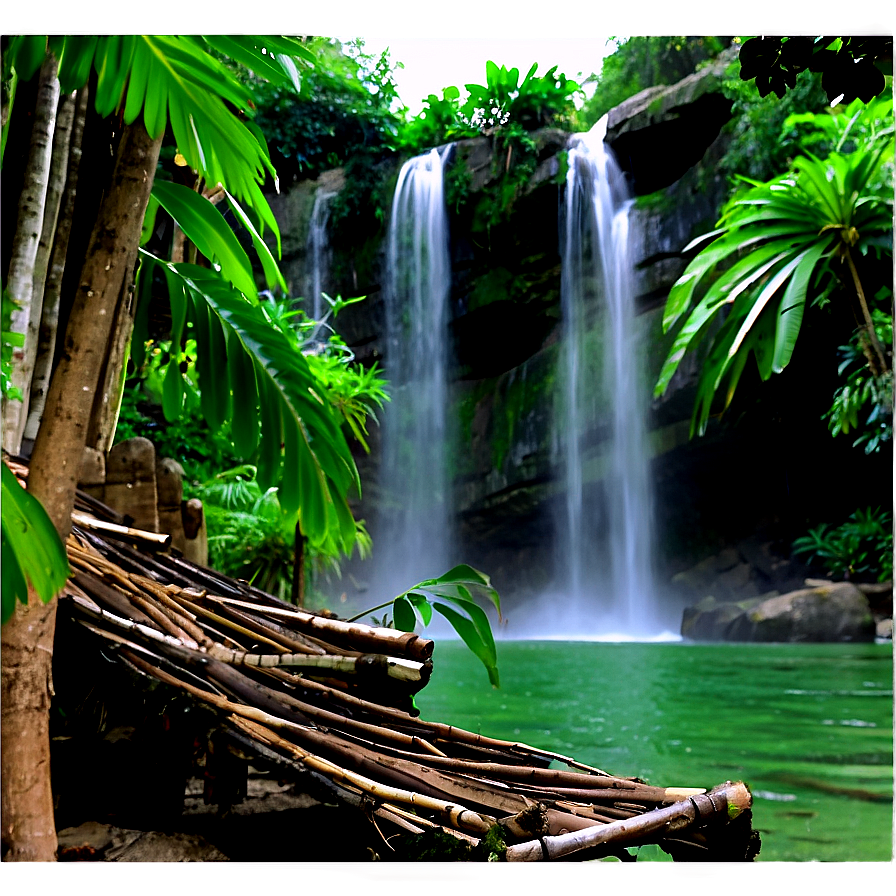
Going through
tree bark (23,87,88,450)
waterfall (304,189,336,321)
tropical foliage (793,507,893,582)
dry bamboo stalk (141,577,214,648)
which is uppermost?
waterfall (304,189,336,321)

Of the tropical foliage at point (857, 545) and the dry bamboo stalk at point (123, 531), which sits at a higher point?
the dry bamboo stalk at point (123, 531)

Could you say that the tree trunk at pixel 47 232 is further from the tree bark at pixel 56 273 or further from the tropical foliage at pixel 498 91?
the tropical foliage at pixel 498 91

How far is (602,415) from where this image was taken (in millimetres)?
8367

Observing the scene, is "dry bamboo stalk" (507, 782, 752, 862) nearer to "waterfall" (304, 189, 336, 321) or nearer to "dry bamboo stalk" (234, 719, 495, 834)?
"dry bamboo stalk" (234, 719, 495, 834)

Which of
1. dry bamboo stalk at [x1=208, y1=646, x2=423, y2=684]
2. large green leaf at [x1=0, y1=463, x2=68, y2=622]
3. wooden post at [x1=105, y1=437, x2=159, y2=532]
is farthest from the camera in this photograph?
wooden post at [x1=105, y1=437, x2=159, y2=532]

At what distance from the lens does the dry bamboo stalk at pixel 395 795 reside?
828 millimetres

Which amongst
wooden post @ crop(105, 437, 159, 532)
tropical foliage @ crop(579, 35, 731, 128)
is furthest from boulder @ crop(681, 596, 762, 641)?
wooden post @ crop(105, 437, 159, 532)

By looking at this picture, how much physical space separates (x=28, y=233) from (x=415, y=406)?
7105 mm

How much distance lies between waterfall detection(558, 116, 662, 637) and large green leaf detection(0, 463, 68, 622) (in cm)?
752

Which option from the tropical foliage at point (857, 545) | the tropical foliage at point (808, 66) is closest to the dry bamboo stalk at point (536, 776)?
the tropical foliage at point (808, 66)

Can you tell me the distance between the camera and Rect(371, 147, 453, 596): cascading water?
808 centimetres

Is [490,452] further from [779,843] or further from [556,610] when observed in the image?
[779,843]

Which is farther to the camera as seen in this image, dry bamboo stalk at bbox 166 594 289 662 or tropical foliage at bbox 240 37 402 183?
tropical foliage at bbox 240 37 402 183

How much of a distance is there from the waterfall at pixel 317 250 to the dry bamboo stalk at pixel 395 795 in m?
7.06
